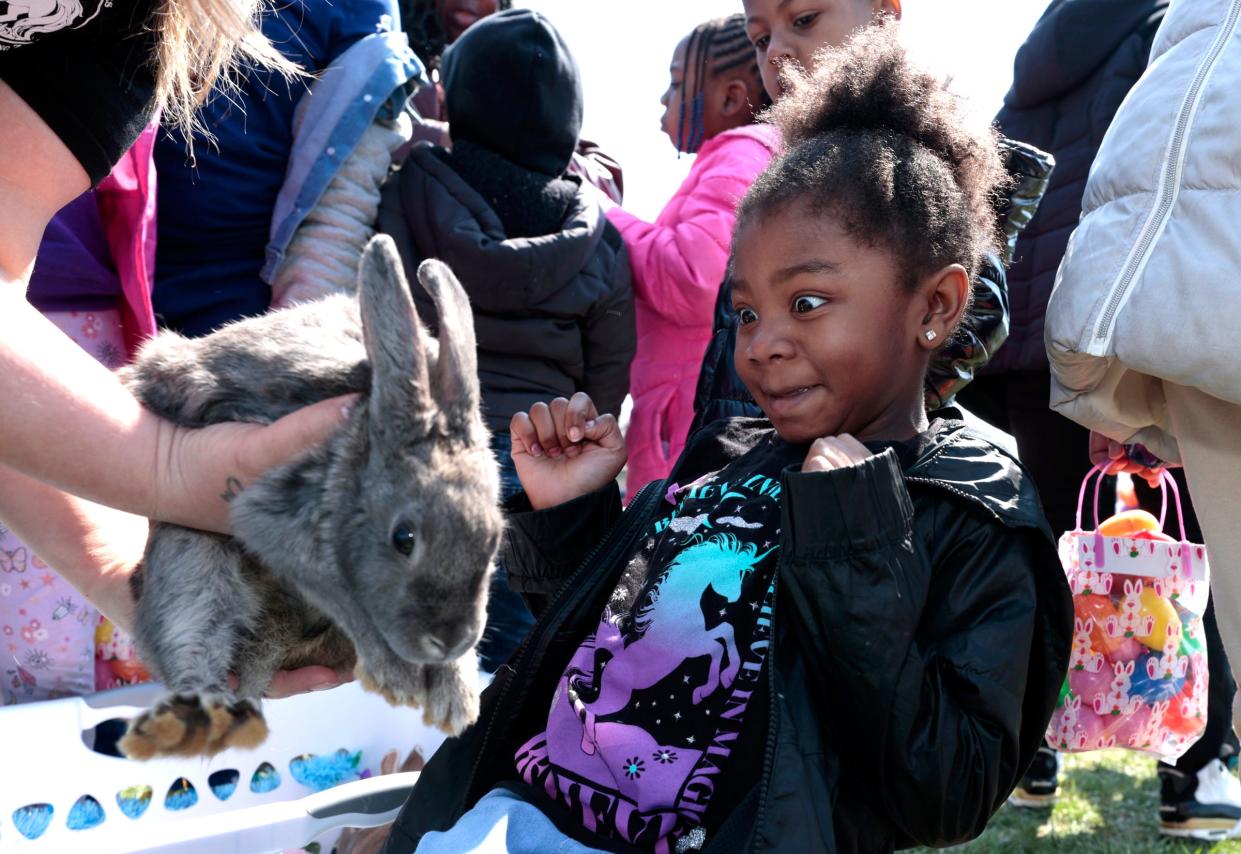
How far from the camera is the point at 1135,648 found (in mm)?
2590

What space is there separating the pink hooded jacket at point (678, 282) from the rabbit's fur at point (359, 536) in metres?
1.93

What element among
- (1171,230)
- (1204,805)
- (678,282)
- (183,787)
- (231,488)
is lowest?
(1204,805)

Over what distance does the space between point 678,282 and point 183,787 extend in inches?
82.6

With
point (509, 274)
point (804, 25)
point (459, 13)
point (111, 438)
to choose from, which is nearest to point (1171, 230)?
point (804, 25)

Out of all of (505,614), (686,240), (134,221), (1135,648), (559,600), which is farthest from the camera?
(686,240)

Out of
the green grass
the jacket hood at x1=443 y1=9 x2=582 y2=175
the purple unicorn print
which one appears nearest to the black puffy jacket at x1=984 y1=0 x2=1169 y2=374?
the green grass

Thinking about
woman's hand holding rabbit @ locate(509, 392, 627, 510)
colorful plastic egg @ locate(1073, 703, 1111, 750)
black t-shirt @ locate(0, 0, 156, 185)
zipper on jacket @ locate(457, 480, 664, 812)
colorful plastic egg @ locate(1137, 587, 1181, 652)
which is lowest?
colorful plastic egg @ locate(1073, 703, 1111, 750)

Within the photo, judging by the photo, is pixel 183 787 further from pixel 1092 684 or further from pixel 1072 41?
pixel 1072 41

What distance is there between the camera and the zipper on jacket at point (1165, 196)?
185 cm

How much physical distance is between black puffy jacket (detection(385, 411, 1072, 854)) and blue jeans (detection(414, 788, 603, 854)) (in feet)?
0.75

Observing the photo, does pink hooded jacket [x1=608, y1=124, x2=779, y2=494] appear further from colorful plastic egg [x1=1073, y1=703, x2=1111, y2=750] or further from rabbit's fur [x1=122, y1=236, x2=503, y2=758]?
rabbit's fur [x1=122, y1=236, x2=503, y2=758]

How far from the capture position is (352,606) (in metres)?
1.69

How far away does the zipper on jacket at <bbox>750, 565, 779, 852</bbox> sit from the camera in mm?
1531

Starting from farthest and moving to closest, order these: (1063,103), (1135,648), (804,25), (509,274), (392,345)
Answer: (1063,103), (509,274), (804,25), (1135,648), (392,345)
